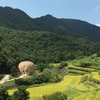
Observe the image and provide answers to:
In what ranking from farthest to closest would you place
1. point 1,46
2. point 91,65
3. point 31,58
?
point 31,58, point 1,46, point 91,65

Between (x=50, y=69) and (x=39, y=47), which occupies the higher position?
(x=39, y=47)

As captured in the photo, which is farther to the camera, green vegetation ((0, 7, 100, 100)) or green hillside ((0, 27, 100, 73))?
green hillside ((0, 27, 100, 73))

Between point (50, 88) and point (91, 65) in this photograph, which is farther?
point (91, 65)

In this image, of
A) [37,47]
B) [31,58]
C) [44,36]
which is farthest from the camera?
[44,36]

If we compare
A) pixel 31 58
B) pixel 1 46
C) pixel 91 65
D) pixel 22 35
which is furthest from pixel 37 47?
pixel 91 65

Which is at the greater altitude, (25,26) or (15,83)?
(25,26)

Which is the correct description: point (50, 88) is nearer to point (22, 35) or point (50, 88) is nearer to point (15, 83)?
point (15, 83)

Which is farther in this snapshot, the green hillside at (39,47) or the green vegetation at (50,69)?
the green hillside at (39,47)

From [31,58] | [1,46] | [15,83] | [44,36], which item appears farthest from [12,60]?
[44,36]

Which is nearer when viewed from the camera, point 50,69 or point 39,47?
point 50,69

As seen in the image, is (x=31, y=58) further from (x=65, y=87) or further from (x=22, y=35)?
(x=65, y=87)
